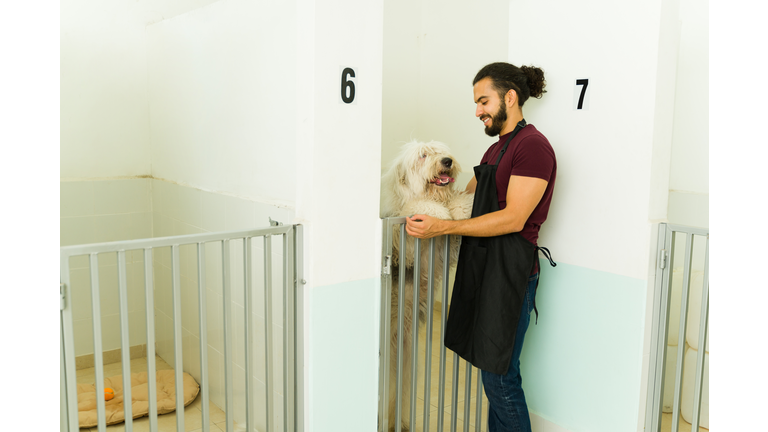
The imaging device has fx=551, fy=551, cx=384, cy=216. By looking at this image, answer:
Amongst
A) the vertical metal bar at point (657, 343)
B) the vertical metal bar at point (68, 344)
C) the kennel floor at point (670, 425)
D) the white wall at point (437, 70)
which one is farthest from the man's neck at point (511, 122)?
the white wall at point (437, 70)

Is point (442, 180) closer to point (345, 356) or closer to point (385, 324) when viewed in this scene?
point (385, 324)

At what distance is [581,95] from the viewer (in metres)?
2.24

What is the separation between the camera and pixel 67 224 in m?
3.58

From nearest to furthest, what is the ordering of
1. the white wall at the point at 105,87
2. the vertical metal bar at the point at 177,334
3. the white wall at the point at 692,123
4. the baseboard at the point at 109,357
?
the vertical metal bar at the point at 177,334, the white wall at the point at 692,123, the white wall at the point at 105,87, the baseboard at the point at 109,357

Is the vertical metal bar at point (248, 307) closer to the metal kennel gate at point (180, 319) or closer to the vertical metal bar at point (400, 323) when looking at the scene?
the metal kennel gate at point (180, 319)

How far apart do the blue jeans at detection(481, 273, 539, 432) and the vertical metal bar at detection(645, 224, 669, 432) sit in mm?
456

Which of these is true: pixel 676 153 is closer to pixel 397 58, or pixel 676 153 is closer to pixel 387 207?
pixel 387 207

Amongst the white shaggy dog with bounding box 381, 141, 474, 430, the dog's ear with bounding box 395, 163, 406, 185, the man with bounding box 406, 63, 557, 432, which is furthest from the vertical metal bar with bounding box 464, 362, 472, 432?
the dog's ear with bounding box 395, 163, 406, 185

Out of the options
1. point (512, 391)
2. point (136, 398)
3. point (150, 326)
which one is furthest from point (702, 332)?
point (136, 398)

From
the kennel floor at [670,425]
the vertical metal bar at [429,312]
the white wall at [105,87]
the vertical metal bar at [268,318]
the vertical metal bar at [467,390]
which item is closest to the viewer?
the vertical metal bar at [268,318]

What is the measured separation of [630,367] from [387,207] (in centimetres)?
114

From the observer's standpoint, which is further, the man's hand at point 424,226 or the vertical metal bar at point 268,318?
the man's hand at point 424,226

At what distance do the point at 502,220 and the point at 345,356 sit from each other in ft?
2.51

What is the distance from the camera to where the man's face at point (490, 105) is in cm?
216
